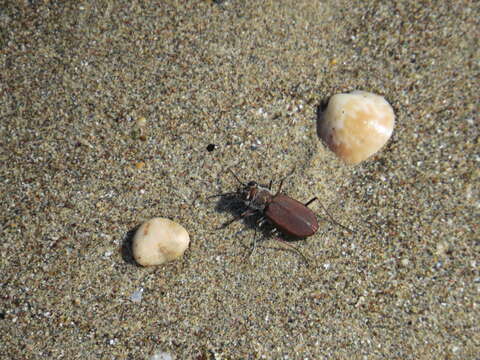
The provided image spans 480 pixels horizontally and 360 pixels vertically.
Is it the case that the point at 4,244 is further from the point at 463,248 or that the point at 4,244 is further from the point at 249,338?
the point at 463,248

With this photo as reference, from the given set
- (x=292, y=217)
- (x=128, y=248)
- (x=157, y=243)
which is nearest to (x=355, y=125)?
(x=292, y=217)

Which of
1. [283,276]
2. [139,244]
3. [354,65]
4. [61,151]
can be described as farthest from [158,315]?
[354,65]

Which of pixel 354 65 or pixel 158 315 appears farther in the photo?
pixel 354 65

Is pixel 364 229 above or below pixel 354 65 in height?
below

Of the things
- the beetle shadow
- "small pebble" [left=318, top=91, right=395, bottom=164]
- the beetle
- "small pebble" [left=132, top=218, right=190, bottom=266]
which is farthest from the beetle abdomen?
the beetle shadow

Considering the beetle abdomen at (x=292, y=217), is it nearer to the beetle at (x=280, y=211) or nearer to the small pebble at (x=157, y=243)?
the beetle at (x=280, y=211)

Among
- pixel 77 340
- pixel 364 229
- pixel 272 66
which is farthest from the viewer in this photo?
pixel 272 66

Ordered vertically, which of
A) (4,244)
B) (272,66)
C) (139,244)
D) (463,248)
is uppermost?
(272,66)
